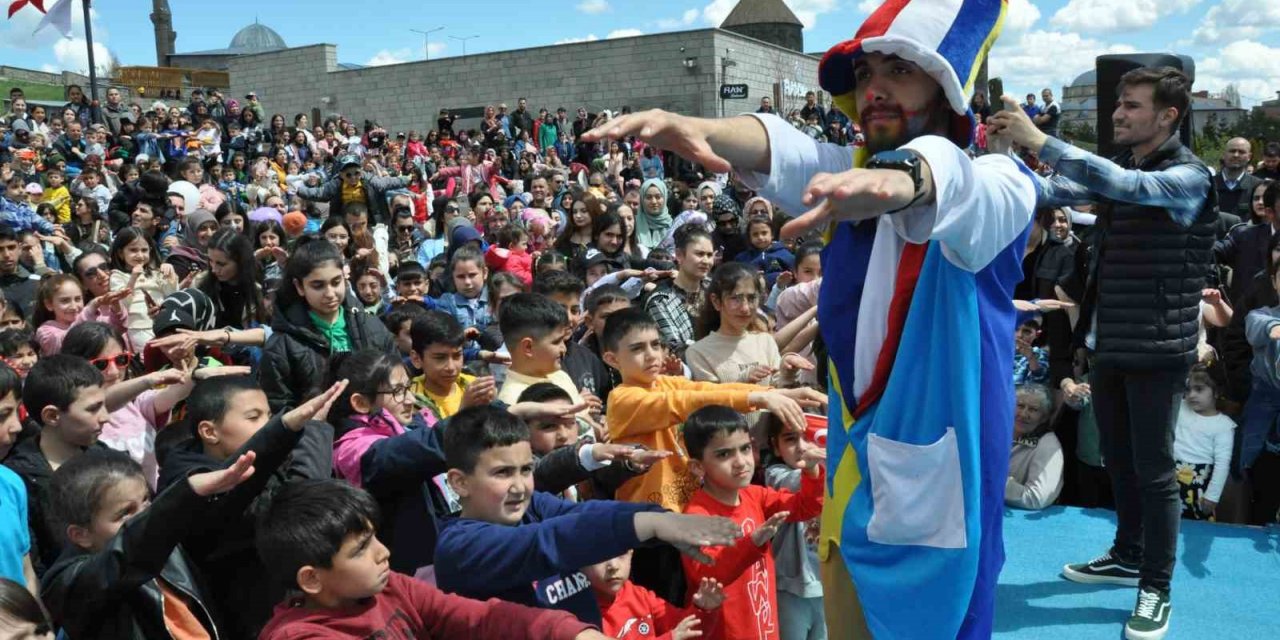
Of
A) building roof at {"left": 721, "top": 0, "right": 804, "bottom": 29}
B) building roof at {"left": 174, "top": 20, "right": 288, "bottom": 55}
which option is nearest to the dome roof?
building roof at {"left": 174, "top": 20, "right": 288, "bottom": 55}

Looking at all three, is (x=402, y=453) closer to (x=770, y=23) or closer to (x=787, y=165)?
(x=787, y=165)

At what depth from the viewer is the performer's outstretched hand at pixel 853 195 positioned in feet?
4.76


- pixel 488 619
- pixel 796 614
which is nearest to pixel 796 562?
pixel 796 614

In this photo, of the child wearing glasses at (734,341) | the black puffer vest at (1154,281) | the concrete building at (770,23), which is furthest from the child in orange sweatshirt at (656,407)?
the concrete building at (770,23)

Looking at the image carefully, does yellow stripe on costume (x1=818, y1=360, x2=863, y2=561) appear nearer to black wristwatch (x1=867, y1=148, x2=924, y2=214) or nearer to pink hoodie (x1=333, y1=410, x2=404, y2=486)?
black wristwatch (x1=867, y1=148, x2=924, y2=214)

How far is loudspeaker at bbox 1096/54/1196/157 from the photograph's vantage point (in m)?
4.66

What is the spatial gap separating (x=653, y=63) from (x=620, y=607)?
24297 mm

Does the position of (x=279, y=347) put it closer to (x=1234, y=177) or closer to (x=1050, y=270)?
(x=1050, y=270)

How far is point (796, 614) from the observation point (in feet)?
12.0

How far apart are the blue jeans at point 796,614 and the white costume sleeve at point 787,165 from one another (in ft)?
6.22

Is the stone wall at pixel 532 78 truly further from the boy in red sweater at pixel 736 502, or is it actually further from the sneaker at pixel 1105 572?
the boy in red sweater at pixel 736 502

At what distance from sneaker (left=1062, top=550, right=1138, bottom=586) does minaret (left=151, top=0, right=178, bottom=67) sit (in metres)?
70.3

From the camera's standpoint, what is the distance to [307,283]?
453 cm

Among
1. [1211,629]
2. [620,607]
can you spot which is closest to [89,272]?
[620,607]
